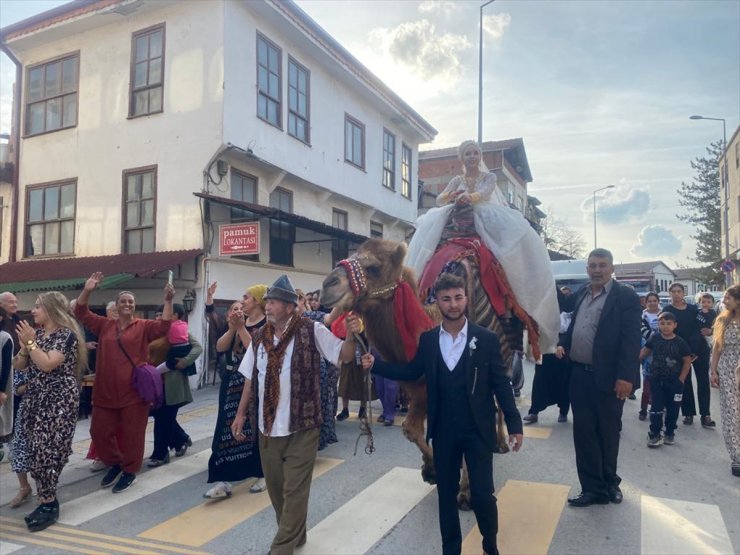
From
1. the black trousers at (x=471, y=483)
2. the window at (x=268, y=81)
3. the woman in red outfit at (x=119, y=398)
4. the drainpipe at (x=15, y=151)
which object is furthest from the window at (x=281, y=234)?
the black trousers at (x=471, y=483)

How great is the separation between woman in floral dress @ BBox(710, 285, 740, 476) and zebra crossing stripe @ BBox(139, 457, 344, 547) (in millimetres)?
4822

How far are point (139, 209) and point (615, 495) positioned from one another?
12.2 meters

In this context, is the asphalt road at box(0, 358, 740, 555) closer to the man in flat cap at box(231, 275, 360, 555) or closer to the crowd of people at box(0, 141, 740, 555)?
the crowd of people at box(0, 141, 740, 555)

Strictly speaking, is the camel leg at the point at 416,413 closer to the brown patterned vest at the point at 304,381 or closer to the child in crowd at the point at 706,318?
the brown patterned vest at the point at 304,381

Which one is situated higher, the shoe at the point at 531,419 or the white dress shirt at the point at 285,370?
the white dress shirt at the point at 285,370

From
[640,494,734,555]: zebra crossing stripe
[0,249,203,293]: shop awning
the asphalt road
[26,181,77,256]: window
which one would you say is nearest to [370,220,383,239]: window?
[0,249,203,293]: shop awning

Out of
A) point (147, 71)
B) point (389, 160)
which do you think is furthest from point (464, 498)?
point (389, 160)

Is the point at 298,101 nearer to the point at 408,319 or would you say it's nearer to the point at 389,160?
the point at 389,160

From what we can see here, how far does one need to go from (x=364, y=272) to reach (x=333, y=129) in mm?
14135

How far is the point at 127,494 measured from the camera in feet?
18.3

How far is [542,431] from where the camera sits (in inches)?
306

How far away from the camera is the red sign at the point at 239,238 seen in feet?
39.1

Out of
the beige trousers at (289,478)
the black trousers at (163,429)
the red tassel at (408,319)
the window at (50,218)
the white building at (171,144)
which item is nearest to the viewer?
the beige trousers at (289,478)

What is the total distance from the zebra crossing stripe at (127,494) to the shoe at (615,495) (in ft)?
13.9
